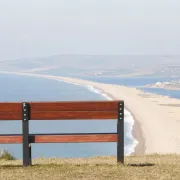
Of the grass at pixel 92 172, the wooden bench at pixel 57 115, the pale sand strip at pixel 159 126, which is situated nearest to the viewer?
the grass at pixel 92 172

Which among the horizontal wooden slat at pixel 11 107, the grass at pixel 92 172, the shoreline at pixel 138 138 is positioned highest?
the horizontal wooden slat at pixel 11 107

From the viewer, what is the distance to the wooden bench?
346 inches

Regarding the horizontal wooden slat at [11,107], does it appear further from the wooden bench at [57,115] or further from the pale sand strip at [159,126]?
the pale sand strip at [159,126]

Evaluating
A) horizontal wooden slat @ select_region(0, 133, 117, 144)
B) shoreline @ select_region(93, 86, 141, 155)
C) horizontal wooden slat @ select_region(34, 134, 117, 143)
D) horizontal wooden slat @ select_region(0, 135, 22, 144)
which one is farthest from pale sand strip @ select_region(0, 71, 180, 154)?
horizontal wooden slat @ select_region(0, 135, 22, 144)

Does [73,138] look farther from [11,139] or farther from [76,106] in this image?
[11,139]

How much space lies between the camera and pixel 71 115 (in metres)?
8.89

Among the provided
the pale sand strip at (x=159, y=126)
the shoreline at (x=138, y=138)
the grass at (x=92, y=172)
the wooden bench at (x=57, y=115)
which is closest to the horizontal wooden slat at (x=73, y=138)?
the wooden bench at (x=57, y=115)

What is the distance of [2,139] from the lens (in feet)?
28.8

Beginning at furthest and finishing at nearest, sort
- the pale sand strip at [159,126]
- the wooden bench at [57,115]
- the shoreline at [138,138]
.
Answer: the pale sand strip at [159,126]
the shoreline at [138,138]
the wooden bench at [57,115]

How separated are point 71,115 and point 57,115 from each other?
260mm

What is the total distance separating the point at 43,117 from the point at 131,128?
→ 53258 millimetres

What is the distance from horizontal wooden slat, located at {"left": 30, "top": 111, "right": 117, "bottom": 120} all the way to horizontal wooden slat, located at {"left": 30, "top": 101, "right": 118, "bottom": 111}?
0.18ft

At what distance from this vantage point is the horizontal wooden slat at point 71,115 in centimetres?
883

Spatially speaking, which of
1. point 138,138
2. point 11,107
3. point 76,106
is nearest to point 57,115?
point 76,106
